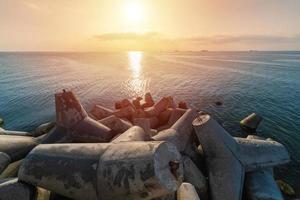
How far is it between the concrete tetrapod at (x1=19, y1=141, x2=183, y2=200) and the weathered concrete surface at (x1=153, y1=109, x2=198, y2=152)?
433 centimetres

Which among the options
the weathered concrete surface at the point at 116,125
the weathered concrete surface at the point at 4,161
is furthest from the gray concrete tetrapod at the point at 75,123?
the weathered concrete surface at the point at 4,161

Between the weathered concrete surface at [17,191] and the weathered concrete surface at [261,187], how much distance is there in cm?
688

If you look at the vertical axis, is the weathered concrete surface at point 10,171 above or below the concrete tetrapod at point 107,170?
below

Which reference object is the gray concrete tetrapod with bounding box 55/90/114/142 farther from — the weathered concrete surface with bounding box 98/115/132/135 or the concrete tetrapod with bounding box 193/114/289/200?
the concrete tetrapod with bounding box 193/114/289/200

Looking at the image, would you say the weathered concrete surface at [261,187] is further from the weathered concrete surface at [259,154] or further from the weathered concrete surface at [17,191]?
the weathered concrete surface at [17,191]

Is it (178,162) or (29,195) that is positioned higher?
(178,162)

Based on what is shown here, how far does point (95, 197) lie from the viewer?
15.3ft

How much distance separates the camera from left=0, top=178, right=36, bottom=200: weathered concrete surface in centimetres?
497

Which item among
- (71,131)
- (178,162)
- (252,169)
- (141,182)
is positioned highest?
(178,162)

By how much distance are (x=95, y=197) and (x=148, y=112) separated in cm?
1011

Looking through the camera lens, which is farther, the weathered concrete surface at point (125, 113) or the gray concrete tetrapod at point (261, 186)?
the weathered concrete surface at point (125, 113)

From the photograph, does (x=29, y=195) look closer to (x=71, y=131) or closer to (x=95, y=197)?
(x=95, y=197)

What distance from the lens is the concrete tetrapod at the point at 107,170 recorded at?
13.6 feet

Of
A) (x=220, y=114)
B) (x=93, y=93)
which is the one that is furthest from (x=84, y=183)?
(x=93, y=93)
